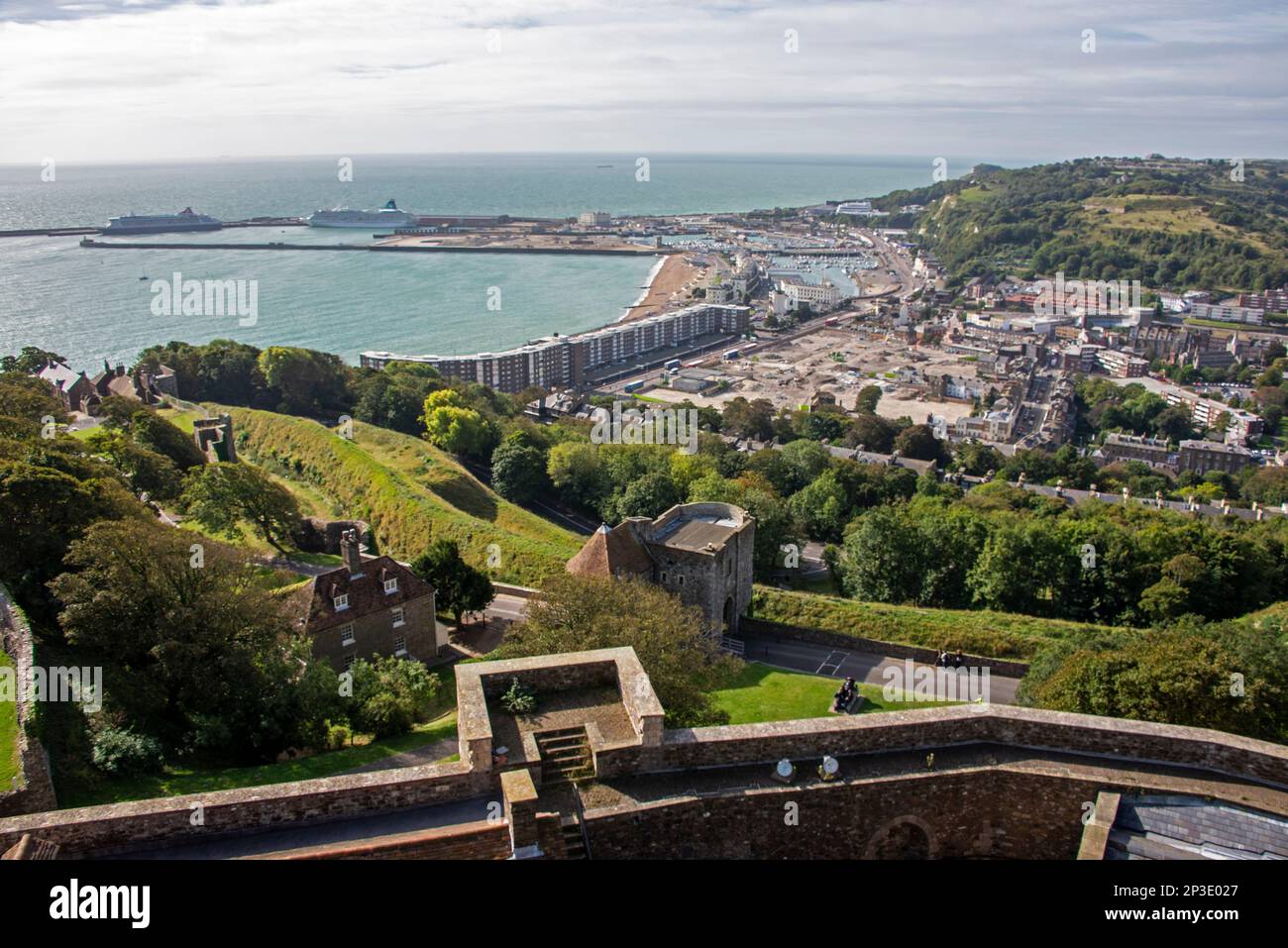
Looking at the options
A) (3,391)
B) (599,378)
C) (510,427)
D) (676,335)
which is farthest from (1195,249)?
(3,391)

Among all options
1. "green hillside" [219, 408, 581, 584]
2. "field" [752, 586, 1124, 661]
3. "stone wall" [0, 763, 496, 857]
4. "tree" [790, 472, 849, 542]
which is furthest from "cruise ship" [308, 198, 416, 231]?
"stone wall" [0, 763, 496, 857]

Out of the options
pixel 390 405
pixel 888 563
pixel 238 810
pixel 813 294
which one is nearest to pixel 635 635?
pixel 238 810

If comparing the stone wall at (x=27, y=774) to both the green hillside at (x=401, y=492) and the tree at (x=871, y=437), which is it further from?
the tree at (x=871, y=437)

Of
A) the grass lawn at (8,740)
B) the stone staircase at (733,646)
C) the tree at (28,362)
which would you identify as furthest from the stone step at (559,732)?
the tree at (28,362)

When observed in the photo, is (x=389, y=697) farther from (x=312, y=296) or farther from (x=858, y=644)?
(x=312, y=296)

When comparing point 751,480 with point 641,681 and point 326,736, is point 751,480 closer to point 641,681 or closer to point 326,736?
point 326,736
